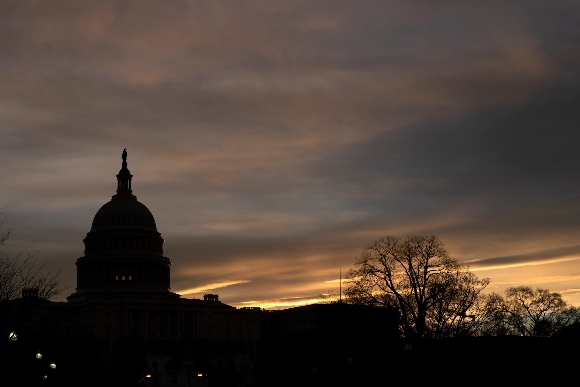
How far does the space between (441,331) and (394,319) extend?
14.5 feet

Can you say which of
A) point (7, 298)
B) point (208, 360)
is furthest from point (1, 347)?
point (208, 360)

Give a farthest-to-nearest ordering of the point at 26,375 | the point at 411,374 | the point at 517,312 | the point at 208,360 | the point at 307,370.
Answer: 1. the point at 208,360
2. the point at 517,312
3. the point at 307,370
4. the point at 26,375
5. the point at 411,374

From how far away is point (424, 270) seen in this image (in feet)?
314

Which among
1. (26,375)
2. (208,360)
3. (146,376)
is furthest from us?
(208,360)

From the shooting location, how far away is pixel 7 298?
2630 inches

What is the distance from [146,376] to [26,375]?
96.0 metres

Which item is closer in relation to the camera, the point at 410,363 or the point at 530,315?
the point at 410,363

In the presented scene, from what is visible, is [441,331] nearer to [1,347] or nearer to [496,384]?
[496,384]

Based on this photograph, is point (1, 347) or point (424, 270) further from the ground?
point (424, 270)

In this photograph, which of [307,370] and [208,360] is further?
[208,360]

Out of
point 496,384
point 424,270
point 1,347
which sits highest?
point 424,270

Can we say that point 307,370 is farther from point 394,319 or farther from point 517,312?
point 517,312

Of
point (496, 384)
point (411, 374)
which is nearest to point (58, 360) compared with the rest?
point (411, 374)

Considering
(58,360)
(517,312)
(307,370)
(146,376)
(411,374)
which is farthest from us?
(146,376)
